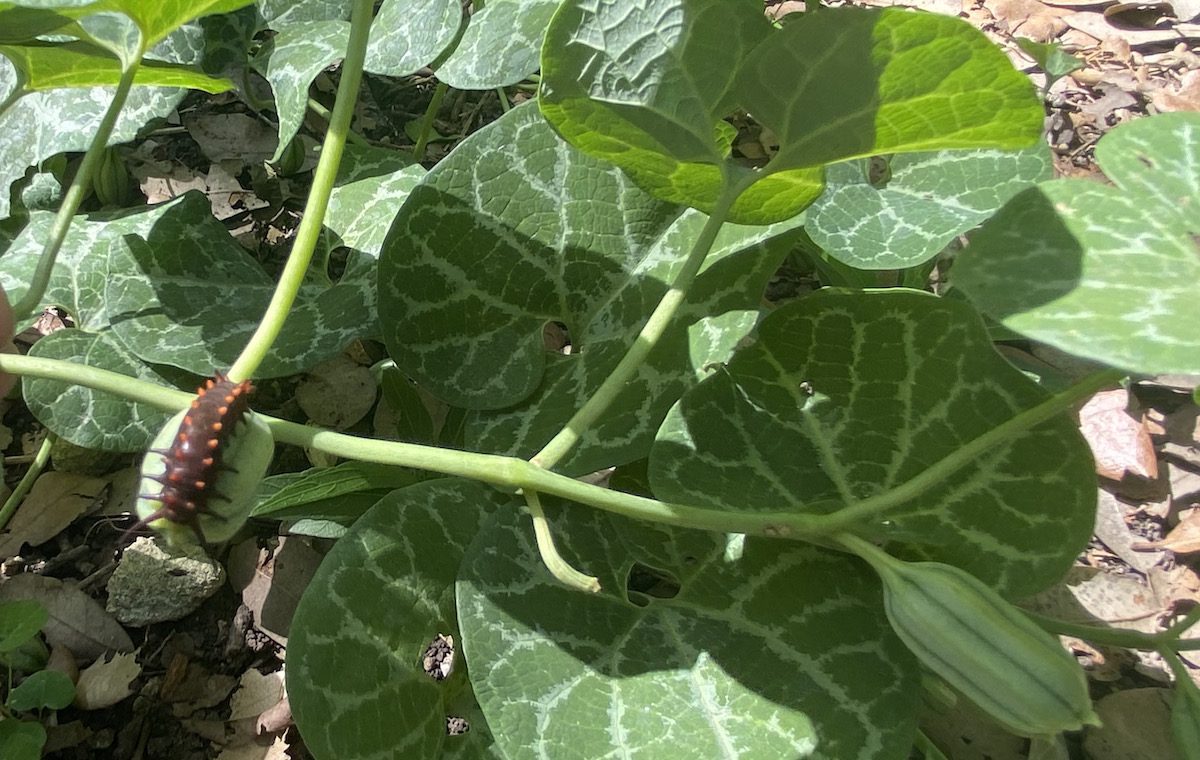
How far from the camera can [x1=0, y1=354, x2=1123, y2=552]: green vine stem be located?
77cm

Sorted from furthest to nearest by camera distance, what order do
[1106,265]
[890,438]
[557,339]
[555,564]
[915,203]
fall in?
1. [557,339]
2. [915,203]
3. [890,438]
4. [555,564]
5. [1106,265]

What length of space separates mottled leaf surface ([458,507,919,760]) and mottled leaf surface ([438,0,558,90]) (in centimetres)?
57

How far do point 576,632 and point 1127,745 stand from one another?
76cm

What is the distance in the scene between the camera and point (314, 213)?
906 millimetres

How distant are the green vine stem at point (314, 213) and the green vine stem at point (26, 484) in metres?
0.58

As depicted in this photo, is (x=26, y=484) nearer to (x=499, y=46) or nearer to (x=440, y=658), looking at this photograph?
(x=440, y=658)

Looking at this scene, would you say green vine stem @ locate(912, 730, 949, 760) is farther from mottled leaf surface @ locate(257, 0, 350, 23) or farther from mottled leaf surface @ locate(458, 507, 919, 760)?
mottled leaf surface @ locate(257, 0, 350, 23)

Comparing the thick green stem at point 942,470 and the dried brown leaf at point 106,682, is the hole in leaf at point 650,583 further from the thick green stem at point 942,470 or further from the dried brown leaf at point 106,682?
the dried brown leaf at point 106,682

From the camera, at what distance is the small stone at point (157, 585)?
1.21m

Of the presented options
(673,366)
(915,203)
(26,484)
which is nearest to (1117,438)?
(915,203)

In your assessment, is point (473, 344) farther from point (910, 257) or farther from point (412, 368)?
point (910, 257)

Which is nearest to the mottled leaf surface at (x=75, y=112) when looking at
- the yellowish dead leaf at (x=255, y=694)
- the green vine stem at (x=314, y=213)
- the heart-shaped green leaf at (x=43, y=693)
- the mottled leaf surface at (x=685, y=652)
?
the green vine stem at (x=314, y=213)

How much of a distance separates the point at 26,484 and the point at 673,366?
101 cm

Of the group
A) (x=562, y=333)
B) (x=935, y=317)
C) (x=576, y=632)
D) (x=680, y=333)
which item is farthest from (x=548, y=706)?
(x=562, y=333)
